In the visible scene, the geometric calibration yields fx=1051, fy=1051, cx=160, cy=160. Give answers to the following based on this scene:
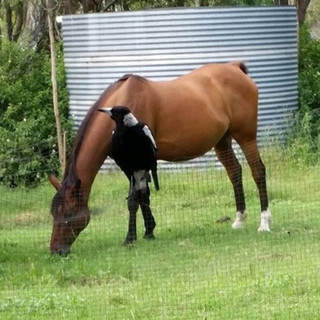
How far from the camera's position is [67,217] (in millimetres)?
9953

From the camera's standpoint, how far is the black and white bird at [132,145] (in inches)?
389

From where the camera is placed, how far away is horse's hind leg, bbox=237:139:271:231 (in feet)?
36.8

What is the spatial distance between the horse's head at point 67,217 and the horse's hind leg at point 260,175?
7.20 feet

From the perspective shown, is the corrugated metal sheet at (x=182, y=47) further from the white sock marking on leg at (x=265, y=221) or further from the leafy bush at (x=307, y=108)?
the white sock marking on leg at (x=265, y=221)

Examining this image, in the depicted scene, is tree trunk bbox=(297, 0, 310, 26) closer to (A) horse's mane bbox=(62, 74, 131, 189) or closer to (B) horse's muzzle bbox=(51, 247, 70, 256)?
(A) horse's mane bbox=(62, 74, 131, 189)

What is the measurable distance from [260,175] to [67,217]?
255cm

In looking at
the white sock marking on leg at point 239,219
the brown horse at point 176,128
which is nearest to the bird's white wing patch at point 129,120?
the brown horse at point 176,128

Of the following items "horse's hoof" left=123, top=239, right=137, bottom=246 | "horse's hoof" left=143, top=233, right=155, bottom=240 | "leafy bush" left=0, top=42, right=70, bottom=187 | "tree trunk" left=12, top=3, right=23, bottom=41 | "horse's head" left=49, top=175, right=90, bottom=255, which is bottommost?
"tree trunk" left=12, top=3, right=23, bottom=41

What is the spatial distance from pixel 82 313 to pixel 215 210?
546 centimetres

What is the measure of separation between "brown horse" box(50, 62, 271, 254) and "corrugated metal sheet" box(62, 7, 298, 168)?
4.12m

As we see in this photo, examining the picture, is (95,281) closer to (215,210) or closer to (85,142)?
(85,142)

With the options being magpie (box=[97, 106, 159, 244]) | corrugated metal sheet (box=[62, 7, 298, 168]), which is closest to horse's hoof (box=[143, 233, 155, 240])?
magpie (box=[97, 106, 159, 244])

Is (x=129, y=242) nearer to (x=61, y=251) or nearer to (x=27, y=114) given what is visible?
(x=61, y=251)

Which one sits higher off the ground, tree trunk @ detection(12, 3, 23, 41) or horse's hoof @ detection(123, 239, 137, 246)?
horse's hoof @ detection(123, 239, 137, 246)
